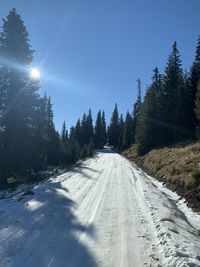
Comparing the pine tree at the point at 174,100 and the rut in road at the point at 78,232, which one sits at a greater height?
the pine tree at the point at 174,100

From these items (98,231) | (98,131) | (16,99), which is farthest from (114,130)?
(98,231)

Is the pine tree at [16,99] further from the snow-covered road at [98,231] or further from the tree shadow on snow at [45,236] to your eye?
the tree shadow on snow at [45,236]

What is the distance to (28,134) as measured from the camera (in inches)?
976

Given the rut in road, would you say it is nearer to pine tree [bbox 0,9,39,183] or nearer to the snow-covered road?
the snow-covered road

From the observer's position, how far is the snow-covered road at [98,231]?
24.9 ft

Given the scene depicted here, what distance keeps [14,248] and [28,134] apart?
1712 cm

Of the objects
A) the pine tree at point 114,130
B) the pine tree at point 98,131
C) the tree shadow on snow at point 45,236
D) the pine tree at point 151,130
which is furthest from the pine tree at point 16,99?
the pine tree at point 114,130

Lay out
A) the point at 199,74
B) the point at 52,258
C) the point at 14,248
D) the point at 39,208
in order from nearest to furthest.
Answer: the point at 52,258 < the point at 14,248 < the point at 39,208 < the point at 199,74

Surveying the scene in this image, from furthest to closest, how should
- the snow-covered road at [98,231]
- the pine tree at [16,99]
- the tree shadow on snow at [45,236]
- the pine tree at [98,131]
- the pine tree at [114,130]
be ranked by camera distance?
the pine tree at [114,130] → the pine tree at [98,131] → the pine tree at [16,99] → the snow-covered road at [98,231] → the tree shadow on snow at [45,236]

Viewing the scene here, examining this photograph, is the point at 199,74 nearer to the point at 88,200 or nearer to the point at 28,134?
the point at 28,134

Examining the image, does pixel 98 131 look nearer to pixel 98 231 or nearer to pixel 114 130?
pixel 114 130

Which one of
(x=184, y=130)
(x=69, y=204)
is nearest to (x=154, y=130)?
(x=184, y=130)

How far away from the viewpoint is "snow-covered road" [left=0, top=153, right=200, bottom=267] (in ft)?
24.9

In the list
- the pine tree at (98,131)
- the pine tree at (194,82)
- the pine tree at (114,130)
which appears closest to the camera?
the pine tree at (194,82)
